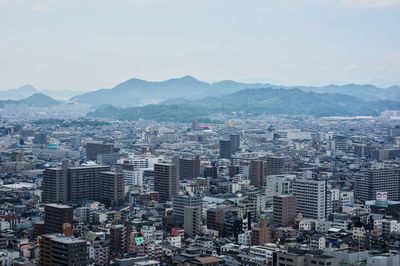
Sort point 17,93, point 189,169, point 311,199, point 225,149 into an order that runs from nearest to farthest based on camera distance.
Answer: point 311,199
point 189,169
point 225,149
point 17,93

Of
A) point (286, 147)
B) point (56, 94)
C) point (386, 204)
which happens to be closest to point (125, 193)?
point (386, 204)

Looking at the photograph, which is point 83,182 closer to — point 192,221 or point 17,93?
point 192,221

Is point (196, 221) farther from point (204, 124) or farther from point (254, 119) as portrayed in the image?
point (254, 119)

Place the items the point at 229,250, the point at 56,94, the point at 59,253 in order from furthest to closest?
1. the point at 56,94
2. the point at 229,250
3. the point at 59,253

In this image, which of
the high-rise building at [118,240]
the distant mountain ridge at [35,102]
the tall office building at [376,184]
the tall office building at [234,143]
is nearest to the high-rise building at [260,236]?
the high-rise building at [118,240]

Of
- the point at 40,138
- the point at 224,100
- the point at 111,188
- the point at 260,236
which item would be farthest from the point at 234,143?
the point at 224,100

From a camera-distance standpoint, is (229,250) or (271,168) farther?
(271,168)
